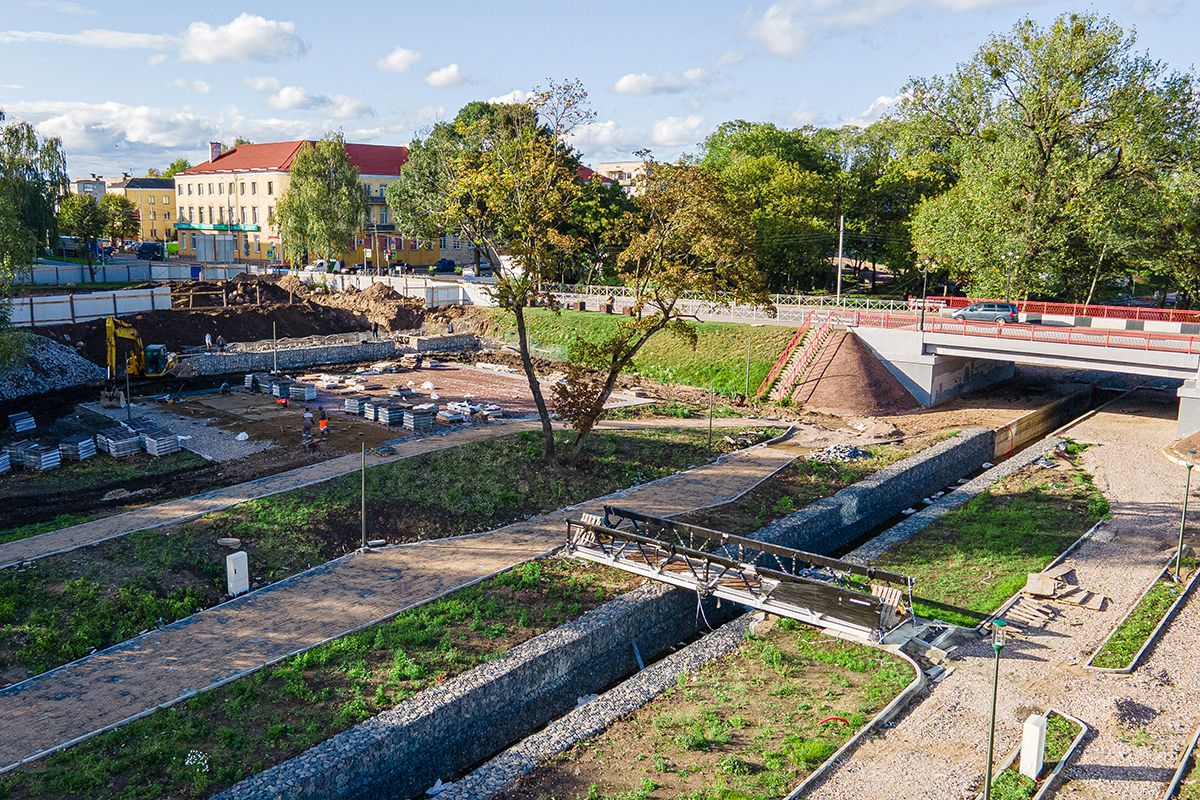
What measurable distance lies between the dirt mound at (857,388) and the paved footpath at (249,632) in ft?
53.7

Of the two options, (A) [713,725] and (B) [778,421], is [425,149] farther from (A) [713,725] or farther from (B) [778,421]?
(A) [713,725]

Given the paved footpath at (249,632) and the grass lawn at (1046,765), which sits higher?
the paved footpath at (249,632)

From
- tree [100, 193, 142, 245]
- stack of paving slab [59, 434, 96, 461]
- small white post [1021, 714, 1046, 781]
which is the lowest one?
small white post [1021, 714, 1046, 781]

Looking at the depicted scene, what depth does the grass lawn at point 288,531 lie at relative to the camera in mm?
17609

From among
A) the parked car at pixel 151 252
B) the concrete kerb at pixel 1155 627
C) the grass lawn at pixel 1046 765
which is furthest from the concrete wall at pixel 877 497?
the parked car at pixel 151 252

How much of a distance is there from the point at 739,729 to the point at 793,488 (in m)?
14.2

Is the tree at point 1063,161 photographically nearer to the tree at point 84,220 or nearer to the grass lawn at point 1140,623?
the grass lawn at point 1140,623

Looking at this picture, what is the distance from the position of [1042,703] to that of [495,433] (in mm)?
20980

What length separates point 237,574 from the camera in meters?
19.6

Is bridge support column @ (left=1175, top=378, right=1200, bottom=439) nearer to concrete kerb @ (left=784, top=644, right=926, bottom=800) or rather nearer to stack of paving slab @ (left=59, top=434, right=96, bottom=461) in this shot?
concrete kerb @ (left=784, top=644, right=926, bottom=800)

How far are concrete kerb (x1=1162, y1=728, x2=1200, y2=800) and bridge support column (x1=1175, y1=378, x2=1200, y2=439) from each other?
24215 mm

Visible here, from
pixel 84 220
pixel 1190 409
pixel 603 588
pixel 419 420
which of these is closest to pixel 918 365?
pixel 1190 409

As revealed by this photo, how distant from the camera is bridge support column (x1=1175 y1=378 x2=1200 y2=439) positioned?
34688 mm

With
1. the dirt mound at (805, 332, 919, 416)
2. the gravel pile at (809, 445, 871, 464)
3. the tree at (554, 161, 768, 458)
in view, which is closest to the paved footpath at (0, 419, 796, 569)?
the tree at (554, 161, 768, 458)
